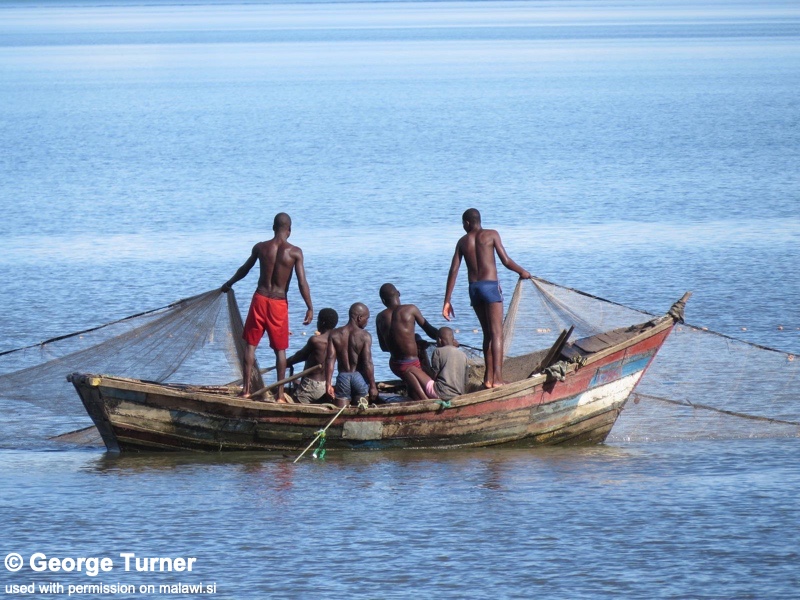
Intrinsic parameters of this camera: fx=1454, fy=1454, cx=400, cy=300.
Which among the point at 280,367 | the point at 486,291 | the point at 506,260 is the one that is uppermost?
the point at 506,260

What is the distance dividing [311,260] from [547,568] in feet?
47.7

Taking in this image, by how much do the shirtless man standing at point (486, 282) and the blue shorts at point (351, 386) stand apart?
3.08ft

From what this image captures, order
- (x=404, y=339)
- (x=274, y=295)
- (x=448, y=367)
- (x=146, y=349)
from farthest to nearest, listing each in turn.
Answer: (x=146, y=349) → (x=274, y=295) → (x=448, y=367) → (x=404, y=339)

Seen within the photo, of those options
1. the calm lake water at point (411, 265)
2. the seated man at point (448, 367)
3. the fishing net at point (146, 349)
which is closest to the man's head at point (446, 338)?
the seated man at point (448, 367)

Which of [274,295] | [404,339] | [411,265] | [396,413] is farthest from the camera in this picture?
[411,265]

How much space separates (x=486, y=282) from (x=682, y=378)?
12.5ft

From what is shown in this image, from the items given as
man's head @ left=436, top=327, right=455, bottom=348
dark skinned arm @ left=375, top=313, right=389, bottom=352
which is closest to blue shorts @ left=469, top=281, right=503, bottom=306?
man's head @ left=436, top=327, right=455, bottom=348

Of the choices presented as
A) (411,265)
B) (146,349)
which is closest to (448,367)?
(146,349)

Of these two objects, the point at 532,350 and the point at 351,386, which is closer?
the point at 351,386

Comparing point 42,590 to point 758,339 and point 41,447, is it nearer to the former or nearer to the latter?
point 41,447

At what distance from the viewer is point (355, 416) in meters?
12.0

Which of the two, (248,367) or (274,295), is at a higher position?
(274,295)

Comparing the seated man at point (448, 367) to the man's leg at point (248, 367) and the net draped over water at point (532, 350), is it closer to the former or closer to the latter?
the net draped over water at point (532, 350)

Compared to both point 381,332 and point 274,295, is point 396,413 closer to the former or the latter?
point 381,332
